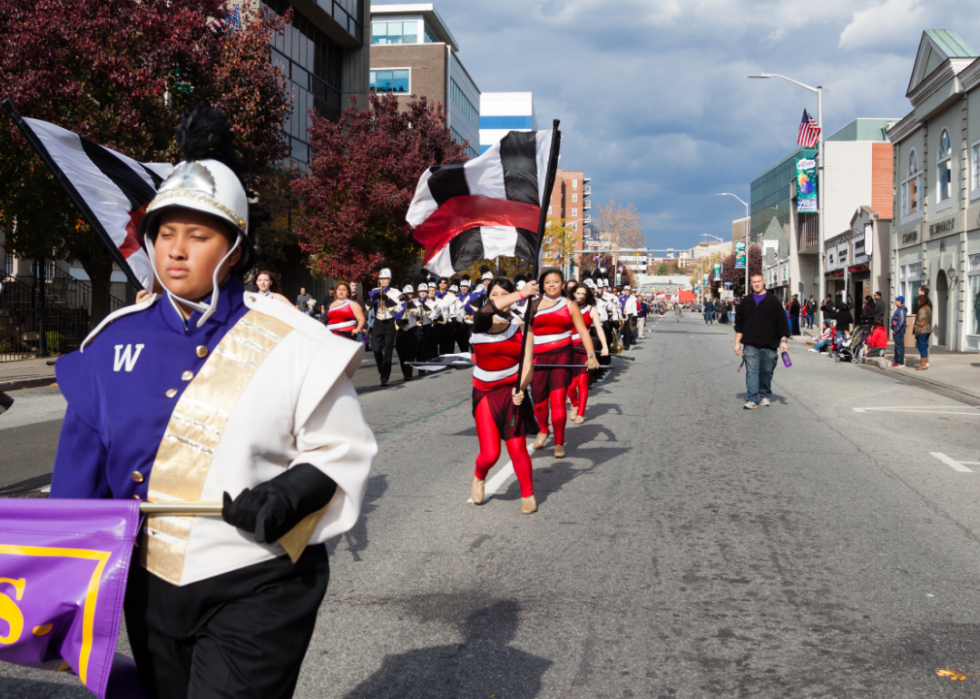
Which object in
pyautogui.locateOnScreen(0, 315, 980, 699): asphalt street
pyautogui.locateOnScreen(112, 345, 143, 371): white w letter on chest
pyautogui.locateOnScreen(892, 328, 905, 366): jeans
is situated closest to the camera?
pyautogui.locateOnScreen(112, 345, 143, 371): white w letter on chest

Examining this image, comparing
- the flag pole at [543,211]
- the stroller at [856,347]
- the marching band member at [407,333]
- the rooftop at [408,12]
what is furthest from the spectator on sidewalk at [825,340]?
the rooftop at [408,12]

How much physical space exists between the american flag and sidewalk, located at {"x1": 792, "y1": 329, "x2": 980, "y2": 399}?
1268 cm

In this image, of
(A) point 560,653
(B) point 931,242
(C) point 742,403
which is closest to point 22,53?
(C) point 742,403

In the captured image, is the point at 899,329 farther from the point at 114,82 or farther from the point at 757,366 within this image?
the point at 114,82

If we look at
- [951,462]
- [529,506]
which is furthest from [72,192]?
[951,462]

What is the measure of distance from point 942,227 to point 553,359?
25929mm

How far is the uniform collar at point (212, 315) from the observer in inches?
84.0

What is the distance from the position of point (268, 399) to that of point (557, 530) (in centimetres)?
442

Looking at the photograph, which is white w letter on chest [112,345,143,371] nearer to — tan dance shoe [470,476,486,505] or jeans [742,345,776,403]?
tan dance shoe [470,476,486,505]

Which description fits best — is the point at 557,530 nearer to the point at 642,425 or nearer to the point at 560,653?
the point at 560,653

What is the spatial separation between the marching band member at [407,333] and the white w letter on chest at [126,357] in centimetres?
1454

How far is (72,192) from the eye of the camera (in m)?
4.78

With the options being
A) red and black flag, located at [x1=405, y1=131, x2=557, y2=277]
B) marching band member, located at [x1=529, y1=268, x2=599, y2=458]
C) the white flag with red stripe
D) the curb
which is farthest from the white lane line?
the curb

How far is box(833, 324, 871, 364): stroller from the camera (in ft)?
77.5
